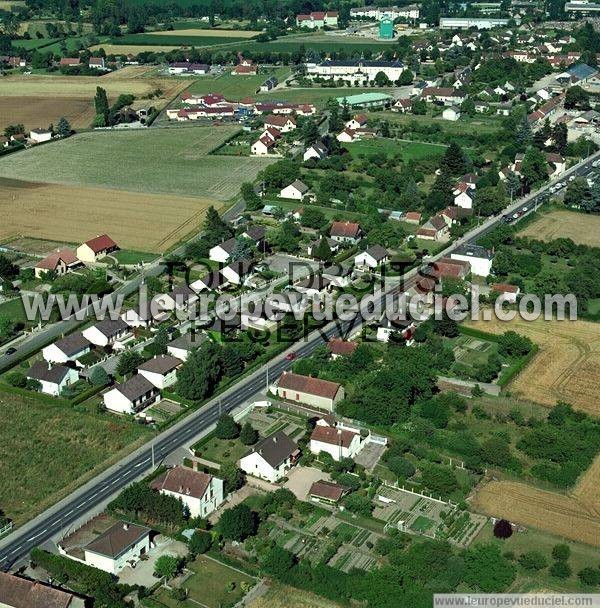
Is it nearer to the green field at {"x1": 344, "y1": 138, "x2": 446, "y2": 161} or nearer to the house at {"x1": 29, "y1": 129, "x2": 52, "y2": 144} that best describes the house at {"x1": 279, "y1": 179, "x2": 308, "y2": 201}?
the green field at {"x1": 344, "y1": 138, "x2": 446, "y2": 161}

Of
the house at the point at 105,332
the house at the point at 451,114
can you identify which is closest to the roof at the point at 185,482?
the house at the point at 105,332

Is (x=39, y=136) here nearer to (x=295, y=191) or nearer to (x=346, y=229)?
(x=295, y=191)

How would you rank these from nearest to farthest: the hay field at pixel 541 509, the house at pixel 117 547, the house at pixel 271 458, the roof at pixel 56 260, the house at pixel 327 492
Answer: the house at pixel 117 547
the hay field at pixel 541 509
the house at pixel 327 492
the house at pixel 271 458
the roof at pixel 56 260

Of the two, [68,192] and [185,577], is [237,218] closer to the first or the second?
[68,192]

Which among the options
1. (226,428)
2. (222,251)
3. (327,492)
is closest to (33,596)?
(327,492)

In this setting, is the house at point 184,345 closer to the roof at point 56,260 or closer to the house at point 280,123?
the roof at point 56,260

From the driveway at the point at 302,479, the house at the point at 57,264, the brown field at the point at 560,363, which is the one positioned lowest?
the brown field at the point at 560,363
